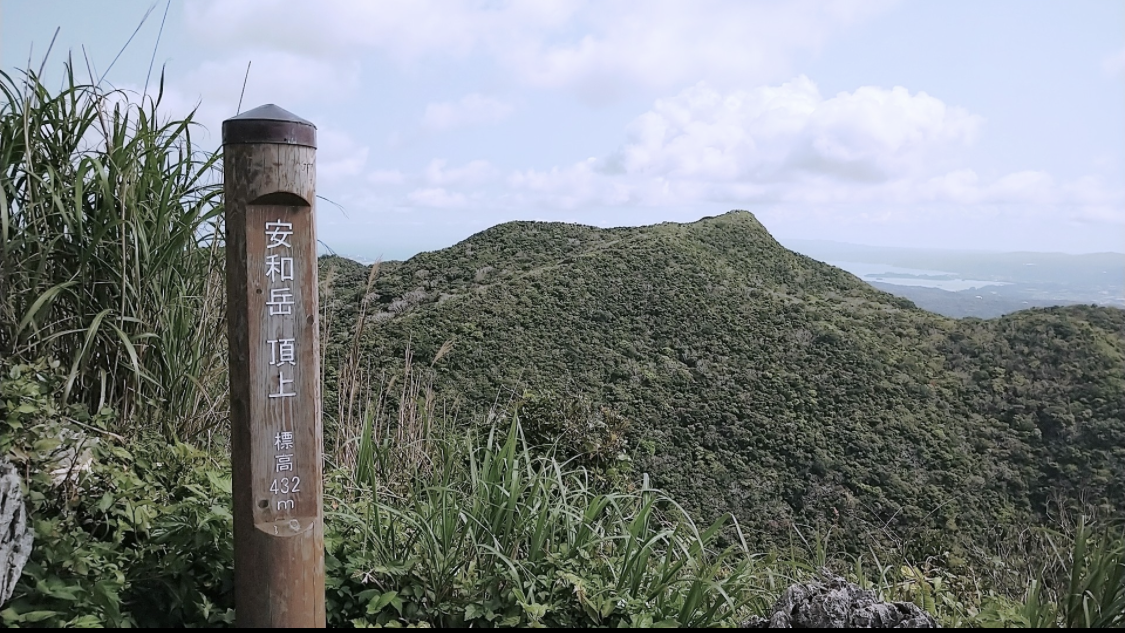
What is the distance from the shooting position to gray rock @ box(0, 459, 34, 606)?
1416 millimetres

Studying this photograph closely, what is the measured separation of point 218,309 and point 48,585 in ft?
3.12

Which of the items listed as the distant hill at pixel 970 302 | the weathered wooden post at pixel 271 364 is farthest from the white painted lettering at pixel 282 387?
the distant hill at pixel 970 302

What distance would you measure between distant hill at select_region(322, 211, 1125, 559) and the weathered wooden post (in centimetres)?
258

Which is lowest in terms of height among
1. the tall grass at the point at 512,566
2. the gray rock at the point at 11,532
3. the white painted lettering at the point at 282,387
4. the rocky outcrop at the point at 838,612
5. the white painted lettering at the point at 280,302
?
the rocky outcrop at the point at 838,612

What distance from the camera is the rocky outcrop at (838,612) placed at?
167 centimetres

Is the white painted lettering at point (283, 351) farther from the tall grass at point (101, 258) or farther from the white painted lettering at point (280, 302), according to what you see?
the tall grass at point (101, 258)

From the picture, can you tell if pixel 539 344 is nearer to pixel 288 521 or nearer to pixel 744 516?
pixel 744 516

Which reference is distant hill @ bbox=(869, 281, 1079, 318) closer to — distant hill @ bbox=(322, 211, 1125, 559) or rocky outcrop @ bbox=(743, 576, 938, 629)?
distant hill @ bbox=(322, 211, 1125, 559)

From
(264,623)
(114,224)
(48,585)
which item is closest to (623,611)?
(264,623)

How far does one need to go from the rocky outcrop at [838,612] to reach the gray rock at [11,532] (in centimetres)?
150

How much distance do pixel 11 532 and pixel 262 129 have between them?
0.91 m

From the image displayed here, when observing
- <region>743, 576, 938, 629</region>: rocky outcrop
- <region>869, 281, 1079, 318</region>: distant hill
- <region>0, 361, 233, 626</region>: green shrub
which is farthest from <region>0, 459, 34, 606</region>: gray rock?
<region>869, 281, 1079, 318</region>: distant hill

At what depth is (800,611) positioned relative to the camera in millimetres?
1705

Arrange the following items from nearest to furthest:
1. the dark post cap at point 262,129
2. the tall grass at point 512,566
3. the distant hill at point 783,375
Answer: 1. the dark post cap at point 262,129
2. the tall grass at point 512,566
3. the distant hill at point 783,375
